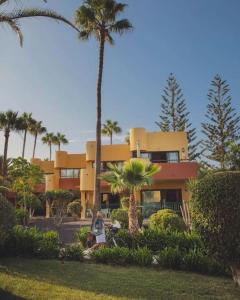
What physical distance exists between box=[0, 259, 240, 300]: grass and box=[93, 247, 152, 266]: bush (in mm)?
454

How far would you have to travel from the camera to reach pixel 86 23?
19391 millimetres

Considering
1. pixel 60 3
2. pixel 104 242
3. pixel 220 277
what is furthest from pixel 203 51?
pixel 220 277

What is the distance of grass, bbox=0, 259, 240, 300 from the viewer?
6824 mm

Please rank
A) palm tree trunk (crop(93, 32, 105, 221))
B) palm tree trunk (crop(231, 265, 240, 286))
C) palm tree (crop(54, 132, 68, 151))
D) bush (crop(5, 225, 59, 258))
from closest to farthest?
palm tree trunk (crop(231, 265, 240, 286))
bush (crop(5, 225, 59, 258))
palm tree trunk (crop(93, 32, 105, 221))
palm tree (crop(54, 132, 68, 151))

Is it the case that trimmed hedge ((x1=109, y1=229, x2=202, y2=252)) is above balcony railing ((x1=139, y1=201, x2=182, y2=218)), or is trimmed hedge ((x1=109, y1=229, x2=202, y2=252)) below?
below

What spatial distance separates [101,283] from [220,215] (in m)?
3.00

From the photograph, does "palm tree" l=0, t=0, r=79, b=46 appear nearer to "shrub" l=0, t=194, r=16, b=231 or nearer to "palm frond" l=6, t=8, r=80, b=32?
"palm frond" l=6, t=8, r=80, b=32

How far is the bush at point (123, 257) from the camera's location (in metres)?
9.73

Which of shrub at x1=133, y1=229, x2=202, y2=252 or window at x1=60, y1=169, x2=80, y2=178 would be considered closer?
shrub at x1=133, y1=229, x2=202, y2=252

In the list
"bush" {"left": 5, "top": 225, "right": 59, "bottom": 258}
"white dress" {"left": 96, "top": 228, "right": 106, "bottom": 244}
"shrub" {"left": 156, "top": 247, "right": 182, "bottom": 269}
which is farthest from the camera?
"white dress" {"left": 96, "top": 228, "right": 106, "bottom": 244}

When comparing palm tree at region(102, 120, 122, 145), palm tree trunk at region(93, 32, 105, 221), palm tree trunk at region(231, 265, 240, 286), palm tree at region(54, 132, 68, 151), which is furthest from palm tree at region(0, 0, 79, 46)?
palm tree at region(54, 132, 68, 151)

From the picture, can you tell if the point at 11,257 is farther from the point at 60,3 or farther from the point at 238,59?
the point at 238,59

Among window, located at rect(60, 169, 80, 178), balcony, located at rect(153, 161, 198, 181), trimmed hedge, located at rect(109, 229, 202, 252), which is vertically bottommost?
trimmed hedge, located at rect(109, 229, 202, 252)

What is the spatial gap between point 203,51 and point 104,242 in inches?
469
